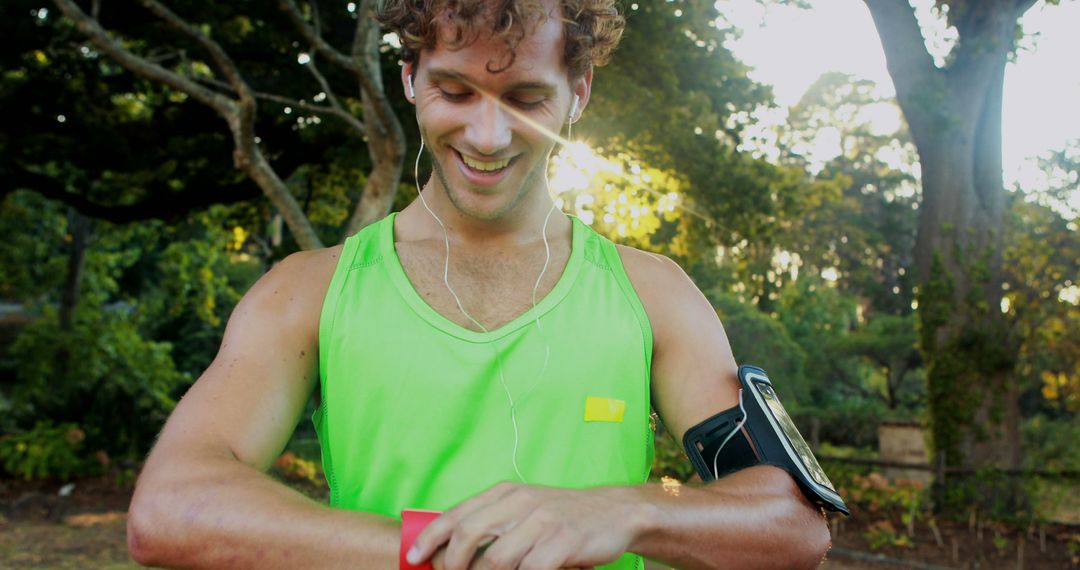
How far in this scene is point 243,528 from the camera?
5.01 ft

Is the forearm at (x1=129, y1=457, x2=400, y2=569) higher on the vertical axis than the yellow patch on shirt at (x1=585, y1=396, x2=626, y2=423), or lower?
lower

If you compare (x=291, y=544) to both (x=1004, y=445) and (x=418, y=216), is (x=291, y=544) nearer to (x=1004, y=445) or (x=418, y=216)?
(x=418, y=216)

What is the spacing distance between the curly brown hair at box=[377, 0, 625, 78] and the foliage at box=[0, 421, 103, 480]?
13.4 m

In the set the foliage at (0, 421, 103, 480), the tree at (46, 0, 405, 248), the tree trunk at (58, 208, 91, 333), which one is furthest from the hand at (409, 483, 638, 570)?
the tree trunk at (58, 208, 91, 333)

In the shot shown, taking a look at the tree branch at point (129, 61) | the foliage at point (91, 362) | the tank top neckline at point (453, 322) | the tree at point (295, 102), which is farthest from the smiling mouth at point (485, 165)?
the foliage at point (91, 362)

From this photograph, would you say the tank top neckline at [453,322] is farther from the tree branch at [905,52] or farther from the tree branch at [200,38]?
the tree branch at [905,52]

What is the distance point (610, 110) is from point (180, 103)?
6378 millimetres

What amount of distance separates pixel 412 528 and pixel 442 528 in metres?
0.07

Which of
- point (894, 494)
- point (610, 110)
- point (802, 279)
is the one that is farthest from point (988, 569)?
point (802, 279)

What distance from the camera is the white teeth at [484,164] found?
6.41 ft

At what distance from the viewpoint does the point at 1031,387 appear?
23.5m

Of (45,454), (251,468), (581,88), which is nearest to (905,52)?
(581,88)

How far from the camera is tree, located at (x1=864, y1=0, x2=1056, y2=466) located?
1251 cm

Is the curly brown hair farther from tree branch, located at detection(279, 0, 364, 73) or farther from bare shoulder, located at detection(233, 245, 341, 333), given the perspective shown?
tree branch, located at detection(279, 0, 364, 73)
